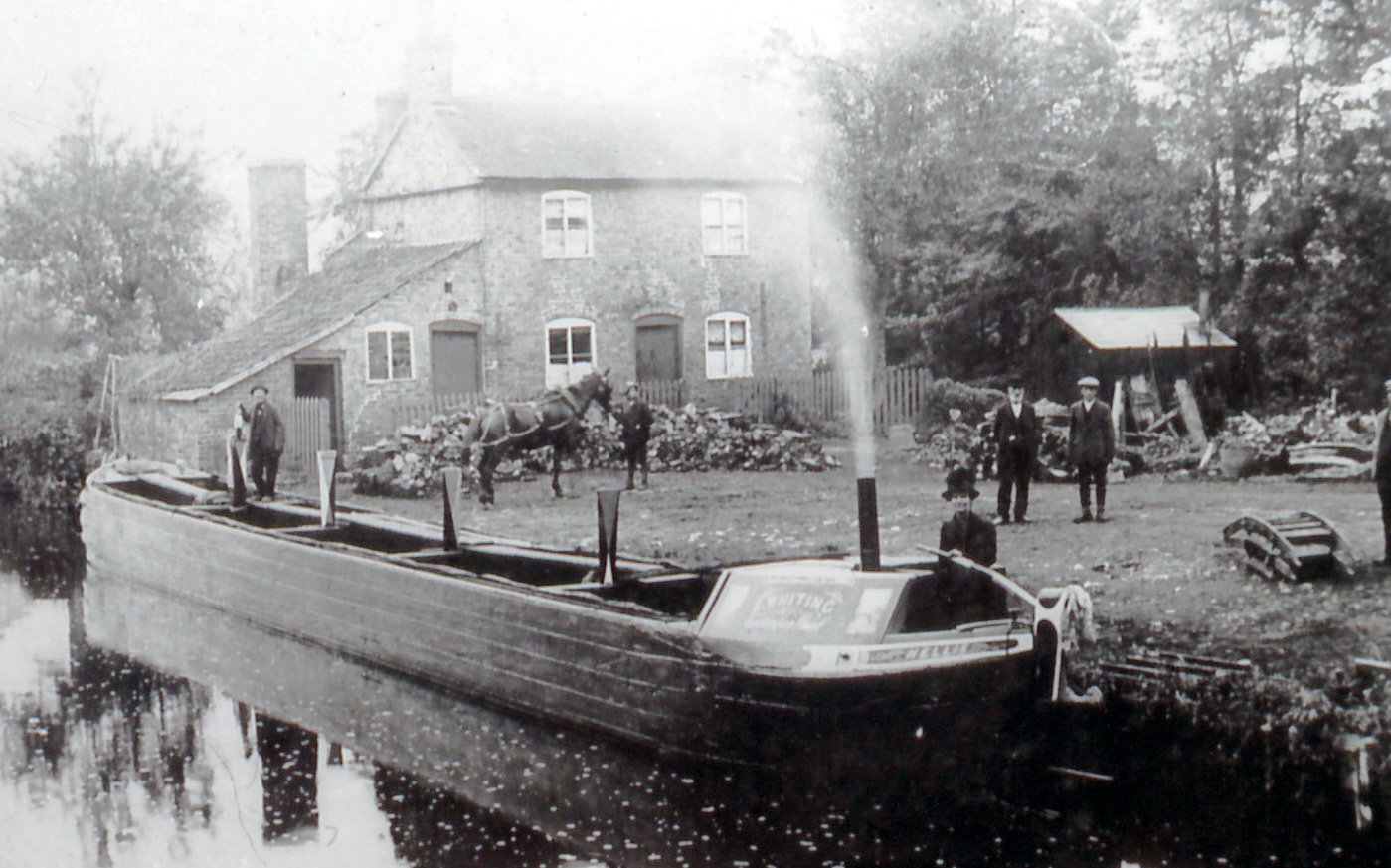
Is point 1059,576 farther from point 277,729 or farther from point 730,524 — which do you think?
point 277,729

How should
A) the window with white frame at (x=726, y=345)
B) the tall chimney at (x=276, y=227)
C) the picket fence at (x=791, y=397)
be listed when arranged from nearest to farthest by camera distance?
the picket fence at (x=791, y=397), the window with white frame at (x=726, y=345), the tall chimney at (x=276, y=227)

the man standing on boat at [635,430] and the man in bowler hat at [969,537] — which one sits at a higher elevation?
the man standing on boat at [635,430]

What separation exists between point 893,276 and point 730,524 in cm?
212

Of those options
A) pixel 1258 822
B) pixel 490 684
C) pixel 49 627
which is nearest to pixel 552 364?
pixel 49 627

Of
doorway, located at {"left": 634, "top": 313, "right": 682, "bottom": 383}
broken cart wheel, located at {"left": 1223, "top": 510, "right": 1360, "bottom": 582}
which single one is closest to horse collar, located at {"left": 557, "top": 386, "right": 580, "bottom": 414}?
doorway, located at {"left": 634, "top": 313, "right": 682, "bottom": 383}

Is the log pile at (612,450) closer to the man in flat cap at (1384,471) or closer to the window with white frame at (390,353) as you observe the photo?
the window with white frame at (390,353)

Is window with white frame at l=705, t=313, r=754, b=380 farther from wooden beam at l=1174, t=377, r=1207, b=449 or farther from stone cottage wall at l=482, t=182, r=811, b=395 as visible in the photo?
wooden beam at l=1174, t=377, r=1207, b=449

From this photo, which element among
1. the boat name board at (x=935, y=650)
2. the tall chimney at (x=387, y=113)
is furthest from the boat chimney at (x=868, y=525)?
the tall chimney at (x=387, y=113)

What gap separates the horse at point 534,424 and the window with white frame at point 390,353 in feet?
7.69

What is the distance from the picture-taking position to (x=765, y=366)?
35.5 feet

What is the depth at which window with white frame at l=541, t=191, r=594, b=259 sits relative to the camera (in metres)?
11.8

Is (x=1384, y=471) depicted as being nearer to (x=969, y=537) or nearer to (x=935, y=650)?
(x=969, y=537)

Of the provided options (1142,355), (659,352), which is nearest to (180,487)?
(659,352)

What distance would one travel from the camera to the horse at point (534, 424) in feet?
37.3
